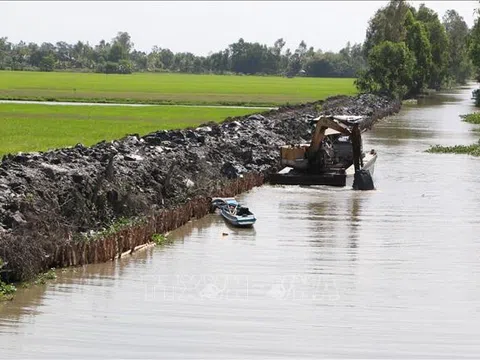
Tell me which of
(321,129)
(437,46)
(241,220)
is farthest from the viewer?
(437,46)

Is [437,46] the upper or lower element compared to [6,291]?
upper

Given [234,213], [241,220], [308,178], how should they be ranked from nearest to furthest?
[241,220] → [234,213] → [308,178]

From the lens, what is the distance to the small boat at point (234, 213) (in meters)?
24.8

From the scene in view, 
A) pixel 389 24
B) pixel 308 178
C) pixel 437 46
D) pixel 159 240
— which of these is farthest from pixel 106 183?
pixel 437 46

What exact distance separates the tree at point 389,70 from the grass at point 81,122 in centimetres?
3042

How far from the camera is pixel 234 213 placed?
2534 cm

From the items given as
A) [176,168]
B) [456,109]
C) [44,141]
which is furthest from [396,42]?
[176,168]

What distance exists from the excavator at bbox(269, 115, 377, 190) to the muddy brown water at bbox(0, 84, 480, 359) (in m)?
4.70

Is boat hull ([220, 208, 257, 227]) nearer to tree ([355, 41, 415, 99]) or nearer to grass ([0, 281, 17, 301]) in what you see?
grass ([0, 281, 17, 301])

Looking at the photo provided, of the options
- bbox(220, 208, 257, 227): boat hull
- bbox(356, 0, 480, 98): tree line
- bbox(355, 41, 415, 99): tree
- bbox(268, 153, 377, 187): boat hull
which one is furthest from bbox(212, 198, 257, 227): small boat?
bbox(355, 41, 415, 99): tree

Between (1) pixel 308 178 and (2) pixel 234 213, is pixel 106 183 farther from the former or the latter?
(1) pixel 308 178

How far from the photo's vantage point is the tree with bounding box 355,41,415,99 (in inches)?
4213

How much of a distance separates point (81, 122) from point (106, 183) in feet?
117

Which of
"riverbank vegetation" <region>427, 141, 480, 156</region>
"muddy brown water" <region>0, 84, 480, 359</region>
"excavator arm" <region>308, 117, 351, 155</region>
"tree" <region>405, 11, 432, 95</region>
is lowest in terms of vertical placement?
"riverbank vegetation" <region>427, 141, 480, 156</region>
